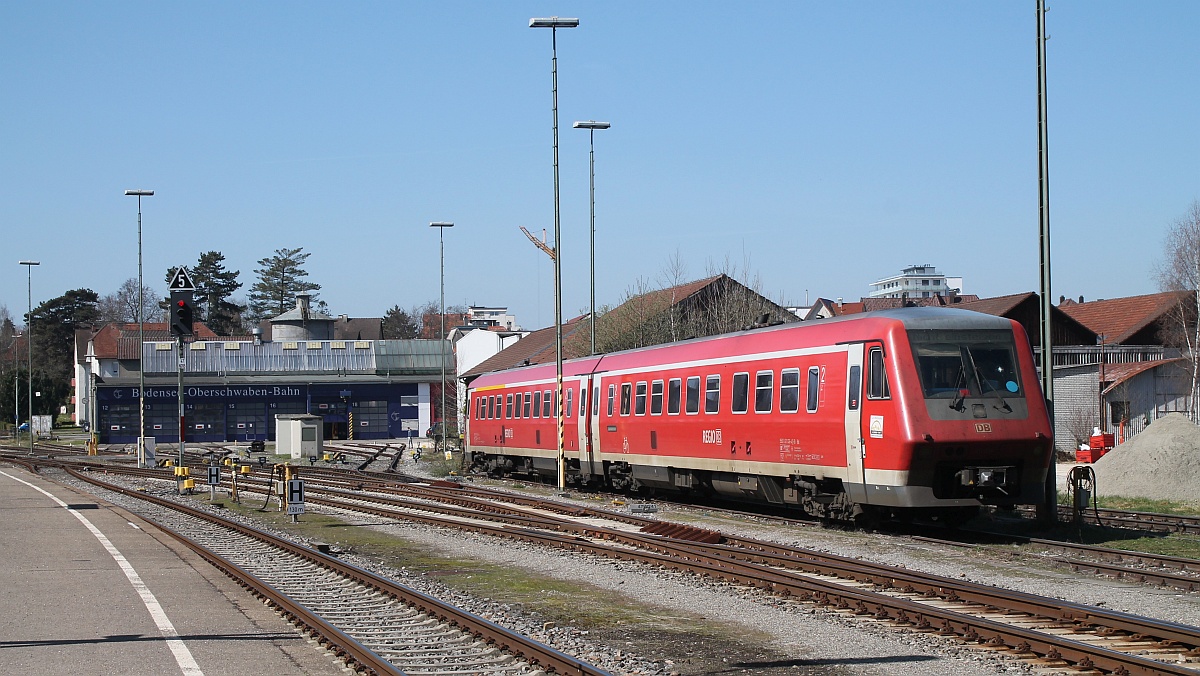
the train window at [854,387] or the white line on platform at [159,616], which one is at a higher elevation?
the train window at [854,387]

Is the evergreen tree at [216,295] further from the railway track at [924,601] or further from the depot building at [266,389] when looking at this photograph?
the railway track at [924,601]

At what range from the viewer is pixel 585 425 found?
28.3m

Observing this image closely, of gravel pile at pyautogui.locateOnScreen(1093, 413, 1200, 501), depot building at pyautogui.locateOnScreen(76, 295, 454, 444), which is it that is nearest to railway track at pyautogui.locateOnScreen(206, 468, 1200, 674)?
gravel pile at pyautogui.locateOnScreen(1093, 413, 1200, 501)

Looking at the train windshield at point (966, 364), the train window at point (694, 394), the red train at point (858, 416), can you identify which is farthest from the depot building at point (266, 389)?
the train windshield at point (966, 364)

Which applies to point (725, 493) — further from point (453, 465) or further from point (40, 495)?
point (453, 465)

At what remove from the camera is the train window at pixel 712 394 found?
2155cm

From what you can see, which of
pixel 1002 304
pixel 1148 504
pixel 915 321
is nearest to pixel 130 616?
pixel 915 321

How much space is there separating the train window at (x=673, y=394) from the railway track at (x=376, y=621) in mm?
8399

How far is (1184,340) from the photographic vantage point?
2087 inches

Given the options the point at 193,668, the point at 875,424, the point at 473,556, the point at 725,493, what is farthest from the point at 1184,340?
the point at 193,668

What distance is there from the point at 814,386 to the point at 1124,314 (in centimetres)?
5066

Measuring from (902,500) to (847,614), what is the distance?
228 inches

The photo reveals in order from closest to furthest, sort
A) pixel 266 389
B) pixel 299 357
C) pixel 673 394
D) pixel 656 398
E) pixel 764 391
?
pixel 764 391 < pixel 673 394 < pixel 656 398 < pixel 266 389 < pixel 299 357

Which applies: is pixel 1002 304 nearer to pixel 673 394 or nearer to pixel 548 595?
pixel 673 394
